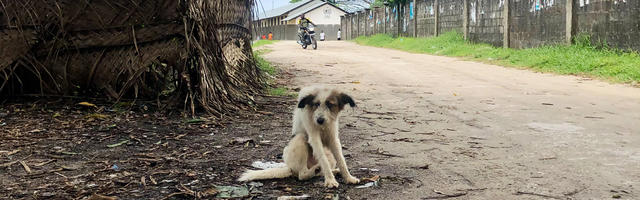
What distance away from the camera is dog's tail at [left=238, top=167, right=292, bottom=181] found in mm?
3752

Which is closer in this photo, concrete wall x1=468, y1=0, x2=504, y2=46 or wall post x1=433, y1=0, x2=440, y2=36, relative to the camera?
concrete wall x1=468, y1=0, x2=504, y2=46

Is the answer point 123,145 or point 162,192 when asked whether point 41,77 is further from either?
point 162,192

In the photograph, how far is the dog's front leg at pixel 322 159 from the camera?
3.67 metres

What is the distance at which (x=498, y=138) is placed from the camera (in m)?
5.17

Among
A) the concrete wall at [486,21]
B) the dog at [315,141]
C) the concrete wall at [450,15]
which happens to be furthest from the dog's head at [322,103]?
the concrete wall at [450,15]

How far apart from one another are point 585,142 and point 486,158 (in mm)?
1093

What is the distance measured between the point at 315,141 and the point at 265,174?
39 cm

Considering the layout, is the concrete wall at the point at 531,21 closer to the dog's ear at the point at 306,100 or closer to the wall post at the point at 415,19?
the wall post at the point at 415,19

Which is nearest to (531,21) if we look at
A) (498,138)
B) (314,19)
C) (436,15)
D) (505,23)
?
(505,23)

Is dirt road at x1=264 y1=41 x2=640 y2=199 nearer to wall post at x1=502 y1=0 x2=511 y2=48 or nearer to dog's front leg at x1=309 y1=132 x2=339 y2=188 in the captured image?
A: dog's front leg at x1=309 y1=132 x2=339 y2=188

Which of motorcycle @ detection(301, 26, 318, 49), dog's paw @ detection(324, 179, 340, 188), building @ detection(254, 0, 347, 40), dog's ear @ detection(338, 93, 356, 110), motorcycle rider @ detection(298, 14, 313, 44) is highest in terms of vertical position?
building @ detection(254, 0, 347, 40)

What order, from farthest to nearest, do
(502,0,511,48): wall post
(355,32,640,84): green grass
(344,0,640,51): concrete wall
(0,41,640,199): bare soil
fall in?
(502,0,511,48): wall post, (344,0,640,51): concrete wall, (355,32,640,84): green grass, (0,41,640,199): bare soil

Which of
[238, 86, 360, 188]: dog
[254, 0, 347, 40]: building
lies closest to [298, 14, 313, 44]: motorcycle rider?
[238, 86, 360, 188]: dog

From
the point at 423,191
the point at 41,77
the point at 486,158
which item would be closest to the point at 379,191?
the point at 423,191
